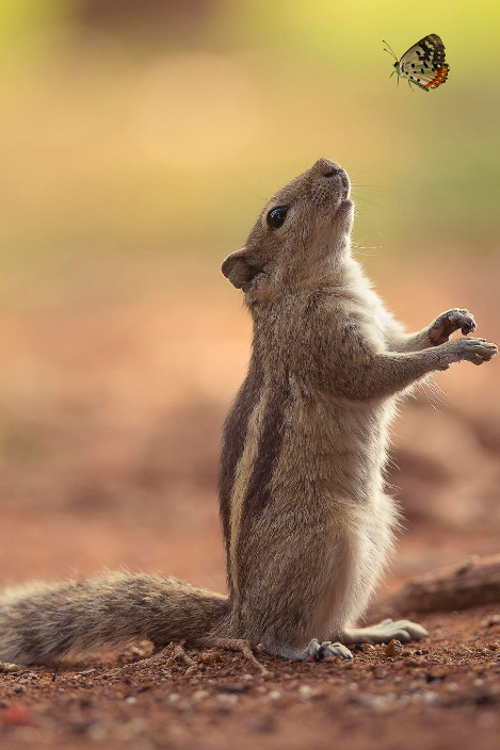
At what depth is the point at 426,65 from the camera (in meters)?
5.39

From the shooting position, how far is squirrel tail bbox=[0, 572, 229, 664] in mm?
5828

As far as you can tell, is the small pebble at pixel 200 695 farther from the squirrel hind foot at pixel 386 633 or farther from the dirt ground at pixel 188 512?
the squirrel hind foot at pixel 386 633

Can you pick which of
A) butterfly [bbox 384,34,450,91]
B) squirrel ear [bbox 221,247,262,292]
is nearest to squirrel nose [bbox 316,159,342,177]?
squirrel ear [bbox 221,247,262,292]

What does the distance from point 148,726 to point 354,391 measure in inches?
103

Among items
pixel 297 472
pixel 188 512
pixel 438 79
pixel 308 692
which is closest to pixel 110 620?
pixel 297 472

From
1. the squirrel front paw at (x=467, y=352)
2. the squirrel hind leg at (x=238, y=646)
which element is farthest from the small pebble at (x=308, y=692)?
the squirrel front paw at (x=467, y=352)

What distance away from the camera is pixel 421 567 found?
9.29 metres

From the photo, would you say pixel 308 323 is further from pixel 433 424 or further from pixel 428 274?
pixel 428 274

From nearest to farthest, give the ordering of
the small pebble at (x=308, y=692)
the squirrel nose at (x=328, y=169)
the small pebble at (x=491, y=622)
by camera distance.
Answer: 1. the small pebble at (x=308, y=692)
2. the squirrel nose at (x=328, y=169)
3. the small pebble at (x=491, y=622)

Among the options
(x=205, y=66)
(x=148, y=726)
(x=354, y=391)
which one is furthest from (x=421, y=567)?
(x=205, y=66)

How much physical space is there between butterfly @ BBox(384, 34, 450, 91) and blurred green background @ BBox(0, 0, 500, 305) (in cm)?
1530

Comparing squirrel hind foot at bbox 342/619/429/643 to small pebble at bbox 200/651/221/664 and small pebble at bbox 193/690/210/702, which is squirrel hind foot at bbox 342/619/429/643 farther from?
small pebble at bbox 193/690/210/702

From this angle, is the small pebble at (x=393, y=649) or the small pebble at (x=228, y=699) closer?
the small pebble at (x=228, y=699)

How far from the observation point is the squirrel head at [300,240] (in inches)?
240
